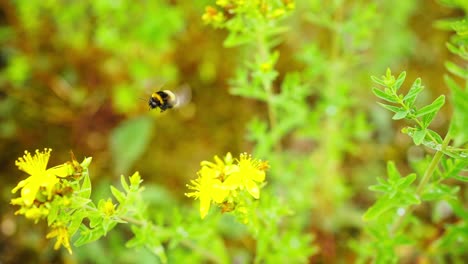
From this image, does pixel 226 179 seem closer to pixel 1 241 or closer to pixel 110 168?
pixel 110 168

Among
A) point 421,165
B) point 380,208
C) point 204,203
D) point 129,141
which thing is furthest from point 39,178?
point 129,141

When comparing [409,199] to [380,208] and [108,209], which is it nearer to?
[380,208]

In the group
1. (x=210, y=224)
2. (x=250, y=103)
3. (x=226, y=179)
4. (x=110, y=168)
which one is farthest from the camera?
(x=250, y=103)

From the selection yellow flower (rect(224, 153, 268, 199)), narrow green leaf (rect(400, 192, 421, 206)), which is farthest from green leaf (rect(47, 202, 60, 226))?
narrow green leaf (rect(400, 192, 421, 206))

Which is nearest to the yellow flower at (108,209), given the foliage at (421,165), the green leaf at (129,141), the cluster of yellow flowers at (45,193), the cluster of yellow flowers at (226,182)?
the cluster of yellow flowers at (45,193)

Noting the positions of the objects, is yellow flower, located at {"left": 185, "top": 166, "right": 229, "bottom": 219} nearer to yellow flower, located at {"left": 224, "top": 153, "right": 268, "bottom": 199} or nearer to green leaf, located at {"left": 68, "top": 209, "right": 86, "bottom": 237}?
yellow flower, located at {"left": 224, "top": 153, "right": 268, "bottom": 199}

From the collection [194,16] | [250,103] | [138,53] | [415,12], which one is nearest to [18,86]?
[138,53]
